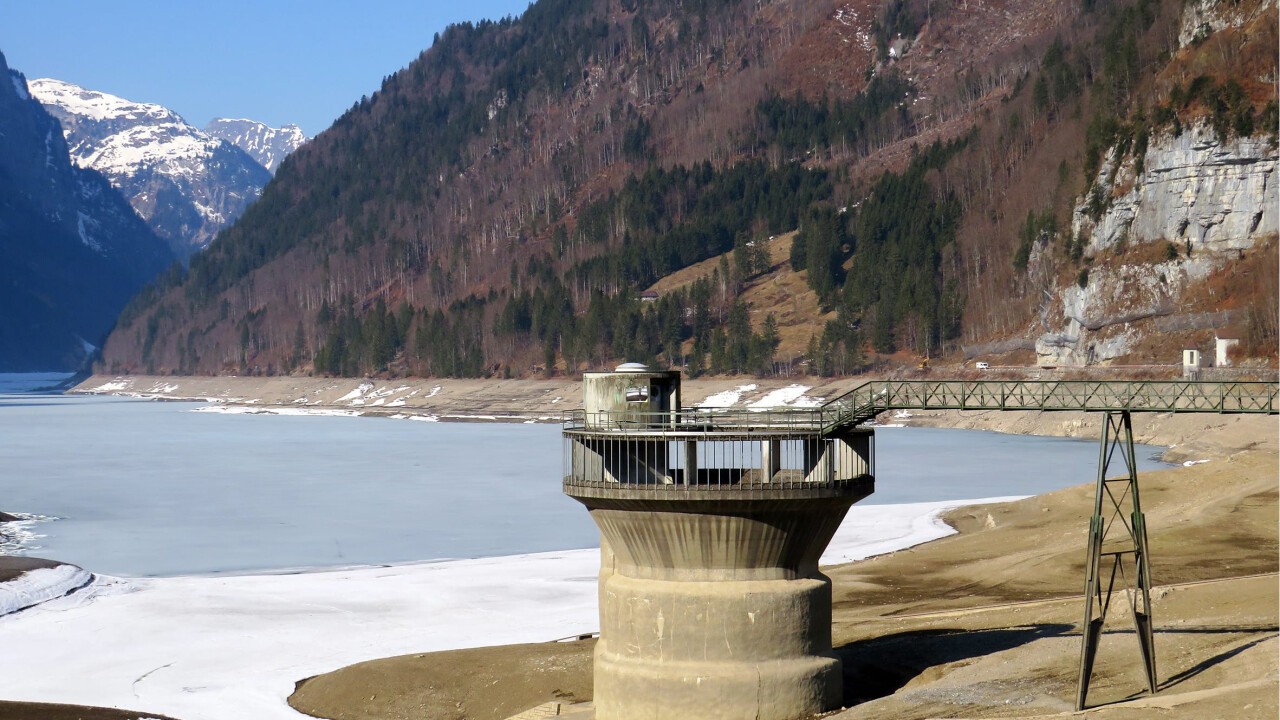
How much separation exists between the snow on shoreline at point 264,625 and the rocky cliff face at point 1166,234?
10339 centimetres

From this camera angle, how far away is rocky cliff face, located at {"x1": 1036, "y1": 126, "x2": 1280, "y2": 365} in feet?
535

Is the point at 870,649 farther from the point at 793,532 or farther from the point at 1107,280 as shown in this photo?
the point at 1107,280

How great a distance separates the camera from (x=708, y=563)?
3750 centimetres

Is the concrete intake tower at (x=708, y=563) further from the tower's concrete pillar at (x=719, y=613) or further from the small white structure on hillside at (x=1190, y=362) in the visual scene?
the small white structure on hillside at (x=1190, y=362)

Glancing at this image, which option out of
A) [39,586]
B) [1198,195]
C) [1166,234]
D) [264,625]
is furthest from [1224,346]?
[39,586]

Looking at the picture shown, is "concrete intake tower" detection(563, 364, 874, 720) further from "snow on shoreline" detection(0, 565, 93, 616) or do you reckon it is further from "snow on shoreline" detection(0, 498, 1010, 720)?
"snow on shoreline" detection(0, 565, 93, 616)

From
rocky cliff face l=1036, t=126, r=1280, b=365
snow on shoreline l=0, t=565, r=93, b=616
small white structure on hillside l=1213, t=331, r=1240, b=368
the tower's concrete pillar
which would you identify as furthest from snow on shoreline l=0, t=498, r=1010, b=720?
rocky cliff face l=1036, t=126, r=1280, b=365

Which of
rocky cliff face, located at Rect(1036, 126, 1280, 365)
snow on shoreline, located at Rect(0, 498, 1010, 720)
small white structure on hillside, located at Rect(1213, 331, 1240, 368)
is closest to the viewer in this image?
snow on shoreline, located at Rect(0, 498, 1010, 720)

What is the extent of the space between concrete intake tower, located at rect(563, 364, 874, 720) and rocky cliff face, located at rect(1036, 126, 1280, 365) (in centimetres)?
12726

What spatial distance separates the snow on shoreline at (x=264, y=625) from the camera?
4728cm

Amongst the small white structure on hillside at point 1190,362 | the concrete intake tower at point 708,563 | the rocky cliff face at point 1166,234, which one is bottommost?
the concrete intake tower at point 708,563

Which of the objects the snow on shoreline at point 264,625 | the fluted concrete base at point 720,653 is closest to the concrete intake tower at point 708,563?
the fluted concrete base at point 720,653

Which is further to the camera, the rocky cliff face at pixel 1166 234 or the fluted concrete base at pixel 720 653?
the rocky cliff face at pixel 1166 234

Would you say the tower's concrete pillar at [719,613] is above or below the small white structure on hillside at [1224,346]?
below
